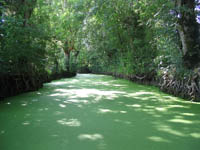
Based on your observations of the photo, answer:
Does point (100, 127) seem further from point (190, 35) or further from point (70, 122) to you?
point (190, 35)

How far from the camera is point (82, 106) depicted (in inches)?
162

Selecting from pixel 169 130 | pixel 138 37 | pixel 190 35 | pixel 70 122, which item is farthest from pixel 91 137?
pixel 138 37

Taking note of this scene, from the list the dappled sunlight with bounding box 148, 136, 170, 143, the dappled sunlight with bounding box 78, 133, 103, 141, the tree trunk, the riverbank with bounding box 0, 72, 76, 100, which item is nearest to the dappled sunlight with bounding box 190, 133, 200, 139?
the dappled sunlight with bounding box 148, 136, 170, 143

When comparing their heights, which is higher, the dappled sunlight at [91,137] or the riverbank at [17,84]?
the riverbank at [17,84]

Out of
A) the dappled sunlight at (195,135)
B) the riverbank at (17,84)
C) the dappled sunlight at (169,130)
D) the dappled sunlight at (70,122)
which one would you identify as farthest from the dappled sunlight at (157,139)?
the riverbank at (17,84)

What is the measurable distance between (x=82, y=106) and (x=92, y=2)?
4884 millimetres

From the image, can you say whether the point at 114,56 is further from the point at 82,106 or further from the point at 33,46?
the point at 82,106

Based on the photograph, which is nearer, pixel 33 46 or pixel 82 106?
pixel 82 106

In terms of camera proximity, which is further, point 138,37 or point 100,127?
point 138,37

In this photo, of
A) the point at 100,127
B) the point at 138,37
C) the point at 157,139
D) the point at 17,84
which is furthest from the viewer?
the point at 138,37

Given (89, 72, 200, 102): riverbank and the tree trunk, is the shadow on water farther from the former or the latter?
the tree trunk

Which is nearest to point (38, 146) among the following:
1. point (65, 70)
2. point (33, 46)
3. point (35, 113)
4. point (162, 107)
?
point (35, 113)

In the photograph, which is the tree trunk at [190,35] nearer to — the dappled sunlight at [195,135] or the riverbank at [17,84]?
the dappled sunlight at [195,135]

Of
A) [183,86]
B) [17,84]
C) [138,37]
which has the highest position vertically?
[138,37]
